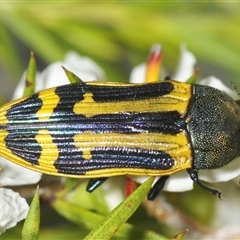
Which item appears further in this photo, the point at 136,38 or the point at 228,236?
the point at 136,38

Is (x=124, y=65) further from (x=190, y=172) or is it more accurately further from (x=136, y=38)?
(x=190, y=172)

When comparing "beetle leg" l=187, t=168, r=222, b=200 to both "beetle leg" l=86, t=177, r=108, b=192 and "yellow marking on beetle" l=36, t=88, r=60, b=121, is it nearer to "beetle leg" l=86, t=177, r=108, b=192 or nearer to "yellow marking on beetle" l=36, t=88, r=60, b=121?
"beetle leg" l=86, t=177, r=108, b=192

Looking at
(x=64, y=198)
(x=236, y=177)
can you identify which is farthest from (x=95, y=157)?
(x=236, y=177)

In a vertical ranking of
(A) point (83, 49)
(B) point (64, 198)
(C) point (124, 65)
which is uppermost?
(A) point (83, 49)

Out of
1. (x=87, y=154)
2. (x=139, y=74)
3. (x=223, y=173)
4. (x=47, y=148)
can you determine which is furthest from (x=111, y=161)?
(x=139, y=74)

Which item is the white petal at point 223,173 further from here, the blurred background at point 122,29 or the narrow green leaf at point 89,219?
the blurred background at point 122,29

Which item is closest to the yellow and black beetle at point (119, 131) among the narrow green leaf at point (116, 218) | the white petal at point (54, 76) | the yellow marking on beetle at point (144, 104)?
the yellow marking on beetle at point (144, 104)
